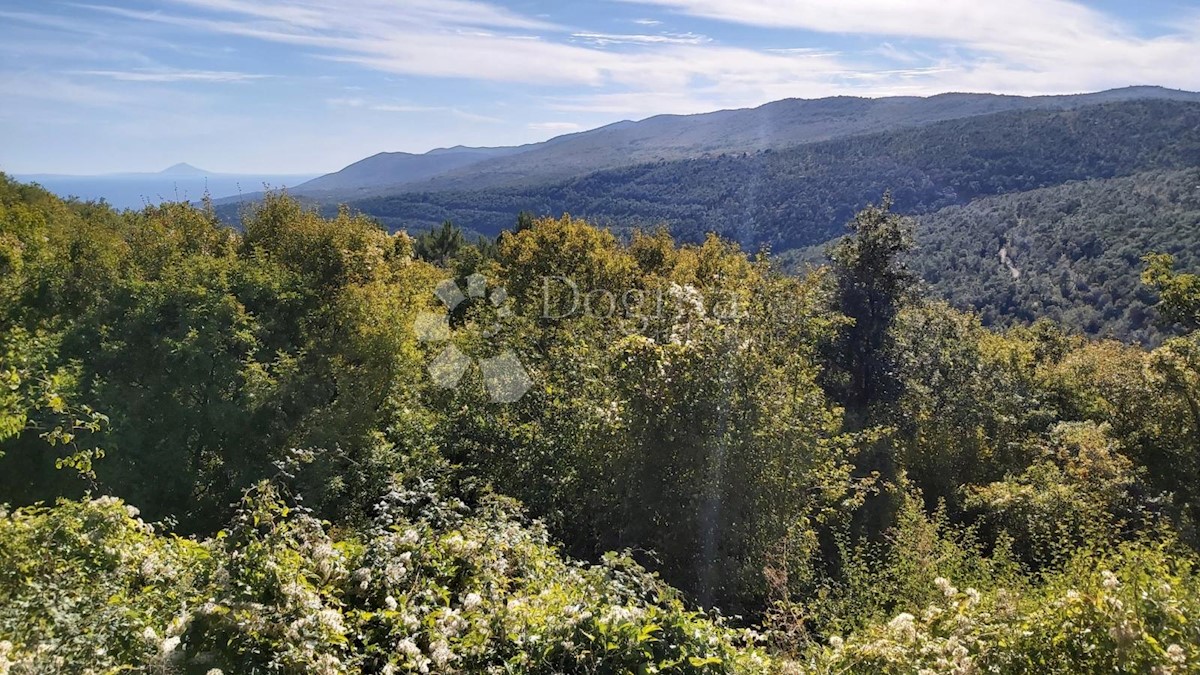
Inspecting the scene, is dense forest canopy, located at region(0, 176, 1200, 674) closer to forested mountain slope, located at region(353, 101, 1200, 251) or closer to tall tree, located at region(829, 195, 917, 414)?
tall tree, located at region(829, 195, 917, 414)

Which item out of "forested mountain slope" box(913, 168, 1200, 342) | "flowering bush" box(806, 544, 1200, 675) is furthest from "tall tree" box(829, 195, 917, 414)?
"forested mountain slope" box(913, 168, 1200, 342)

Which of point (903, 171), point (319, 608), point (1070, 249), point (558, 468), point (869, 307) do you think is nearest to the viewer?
point (319, 608)

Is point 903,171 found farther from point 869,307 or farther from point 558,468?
point 558,468

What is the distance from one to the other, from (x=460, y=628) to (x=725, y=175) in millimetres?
144577

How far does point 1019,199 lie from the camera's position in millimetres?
95750

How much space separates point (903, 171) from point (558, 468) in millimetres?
124476

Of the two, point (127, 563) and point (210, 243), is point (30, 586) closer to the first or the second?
point (127, 563)

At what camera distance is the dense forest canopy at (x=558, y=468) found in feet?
13.3

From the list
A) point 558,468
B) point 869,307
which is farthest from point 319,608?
point 869,307

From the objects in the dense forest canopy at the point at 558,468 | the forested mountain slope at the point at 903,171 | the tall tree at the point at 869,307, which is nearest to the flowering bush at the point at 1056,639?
the dense forest canopy at the point at 558,468

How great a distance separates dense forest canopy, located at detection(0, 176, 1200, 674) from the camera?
159 inches

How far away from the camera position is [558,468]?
30.1ft

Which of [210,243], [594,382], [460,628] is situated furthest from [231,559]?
[210,243]

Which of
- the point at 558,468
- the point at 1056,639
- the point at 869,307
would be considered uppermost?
the point at 869,307
